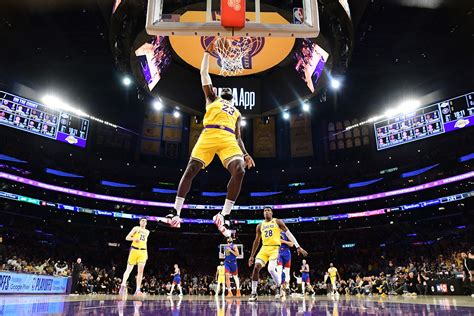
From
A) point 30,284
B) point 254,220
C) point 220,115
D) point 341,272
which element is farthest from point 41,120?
point 341,272

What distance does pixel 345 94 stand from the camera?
2923 centimetres

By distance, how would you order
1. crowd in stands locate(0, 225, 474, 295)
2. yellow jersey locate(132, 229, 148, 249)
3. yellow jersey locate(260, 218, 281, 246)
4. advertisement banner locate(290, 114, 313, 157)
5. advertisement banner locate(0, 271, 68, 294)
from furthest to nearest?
advertisement banner locate(290, 114, 313, 157), crowd in stands locate(0, 225, 474, 295), advertisement banner locate(0, 271, 68, 294), yellow jersey locate(132, 229, 148, 249), yellow jersey locate(260, 218, 281, 246)

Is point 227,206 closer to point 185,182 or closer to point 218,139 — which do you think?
point 185,182

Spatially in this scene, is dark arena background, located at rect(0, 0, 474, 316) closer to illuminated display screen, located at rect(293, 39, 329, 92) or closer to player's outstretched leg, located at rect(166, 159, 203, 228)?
illuminated display screen, located at rect(293, 39, 329, 92)

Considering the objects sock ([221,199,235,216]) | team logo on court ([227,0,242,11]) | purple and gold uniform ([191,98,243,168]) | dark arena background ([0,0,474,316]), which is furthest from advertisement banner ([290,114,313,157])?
sock ([221,199,235,216])

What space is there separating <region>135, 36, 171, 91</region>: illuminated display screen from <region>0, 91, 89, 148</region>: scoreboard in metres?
14.3

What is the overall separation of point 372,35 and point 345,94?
11.4m

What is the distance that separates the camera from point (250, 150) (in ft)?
111

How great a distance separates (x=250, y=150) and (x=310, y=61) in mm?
18835

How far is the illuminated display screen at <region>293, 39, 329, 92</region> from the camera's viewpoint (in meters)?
14.5

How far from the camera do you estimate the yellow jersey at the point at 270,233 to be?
8.53m

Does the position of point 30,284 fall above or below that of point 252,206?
below

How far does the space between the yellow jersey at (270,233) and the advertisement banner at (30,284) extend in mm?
7760

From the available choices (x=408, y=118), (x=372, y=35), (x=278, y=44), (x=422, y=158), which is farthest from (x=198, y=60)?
(x=422, y=158)
